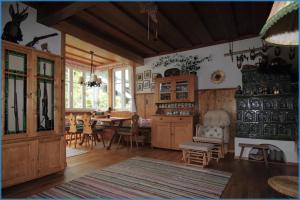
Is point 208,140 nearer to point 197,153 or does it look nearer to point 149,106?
point 197,153

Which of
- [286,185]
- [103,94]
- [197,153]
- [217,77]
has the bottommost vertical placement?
[197,153]

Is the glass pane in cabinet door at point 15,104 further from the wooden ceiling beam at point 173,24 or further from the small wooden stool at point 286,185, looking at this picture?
the small wooden stool at point 286,185

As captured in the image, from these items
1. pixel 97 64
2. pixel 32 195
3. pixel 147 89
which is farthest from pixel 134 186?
pixel 97 64

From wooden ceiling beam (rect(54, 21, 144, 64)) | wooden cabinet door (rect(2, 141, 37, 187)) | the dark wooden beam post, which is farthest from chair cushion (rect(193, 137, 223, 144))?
wooden cabinet door (rect(2, 141, 37, 187))

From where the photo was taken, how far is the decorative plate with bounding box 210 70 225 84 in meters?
4.88

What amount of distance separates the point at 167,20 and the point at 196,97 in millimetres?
2358

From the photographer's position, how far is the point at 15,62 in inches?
103

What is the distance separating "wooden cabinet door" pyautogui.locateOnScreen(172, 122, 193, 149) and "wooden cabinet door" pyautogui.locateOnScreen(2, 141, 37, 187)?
3187 millimetres

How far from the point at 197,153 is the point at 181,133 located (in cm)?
104

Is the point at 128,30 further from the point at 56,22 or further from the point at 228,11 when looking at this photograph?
the point at 228,11

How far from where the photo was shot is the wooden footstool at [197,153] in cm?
348

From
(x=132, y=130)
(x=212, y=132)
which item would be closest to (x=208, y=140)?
(x=212, y=132)

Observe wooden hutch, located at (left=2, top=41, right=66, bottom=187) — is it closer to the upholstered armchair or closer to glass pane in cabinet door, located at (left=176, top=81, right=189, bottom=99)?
the upholstered armchair

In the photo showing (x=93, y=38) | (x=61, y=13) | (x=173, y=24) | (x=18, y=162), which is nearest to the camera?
(x=18, y=162)
